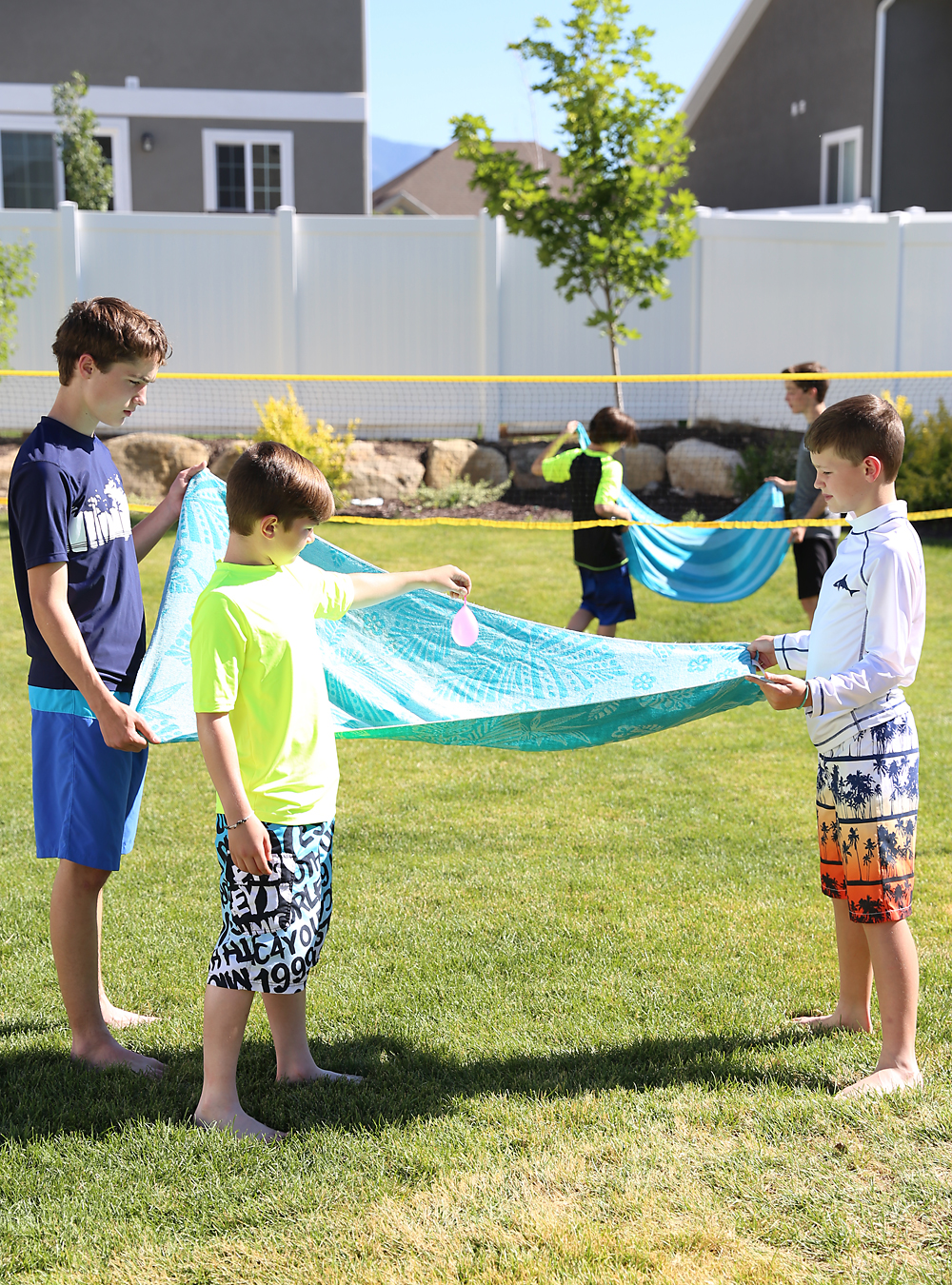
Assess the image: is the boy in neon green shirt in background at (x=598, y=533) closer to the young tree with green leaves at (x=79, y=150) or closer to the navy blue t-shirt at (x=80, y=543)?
the navy blue t-shirt at (x=80, y=543)

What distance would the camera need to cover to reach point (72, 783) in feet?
9.48

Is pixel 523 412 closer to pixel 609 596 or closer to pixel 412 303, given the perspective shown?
pixel 412 303

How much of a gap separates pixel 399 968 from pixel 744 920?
3.79 ft

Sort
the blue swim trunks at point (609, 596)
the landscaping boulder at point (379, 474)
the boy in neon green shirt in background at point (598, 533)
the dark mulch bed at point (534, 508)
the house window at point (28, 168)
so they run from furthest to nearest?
1. the house window at point (28, 168)
2. the landscaping boulder at point (379, 474)
3. the dark mulch bed at point (534, 508)
4. the blue swim trunks at point (609, 596)
5. the boy in neon green shirt in background at point (598, 533)

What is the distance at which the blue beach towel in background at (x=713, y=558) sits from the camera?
750 cm

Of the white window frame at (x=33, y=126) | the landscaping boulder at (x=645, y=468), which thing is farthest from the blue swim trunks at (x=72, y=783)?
the white window frame at (x=33, y=126)

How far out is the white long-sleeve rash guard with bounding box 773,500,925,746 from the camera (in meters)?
2.75

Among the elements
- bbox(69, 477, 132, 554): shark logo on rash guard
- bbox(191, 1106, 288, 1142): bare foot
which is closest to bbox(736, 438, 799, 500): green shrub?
bbox(69, 477, 132, 554): shark logo on rash guard

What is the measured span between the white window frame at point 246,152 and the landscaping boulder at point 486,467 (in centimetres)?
712

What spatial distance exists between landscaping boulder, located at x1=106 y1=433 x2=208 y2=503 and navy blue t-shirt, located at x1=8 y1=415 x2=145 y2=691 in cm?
903

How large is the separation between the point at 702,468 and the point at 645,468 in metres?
0.64

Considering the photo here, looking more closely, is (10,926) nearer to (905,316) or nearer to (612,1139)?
(612,1139)

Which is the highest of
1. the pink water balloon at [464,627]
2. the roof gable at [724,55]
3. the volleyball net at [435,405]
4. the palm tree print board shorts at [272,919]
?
the roof gable at [724,55]

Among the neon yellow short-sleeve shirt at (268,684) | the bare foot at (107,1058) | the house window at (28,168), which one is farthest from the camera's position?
the house window at (28,168)
